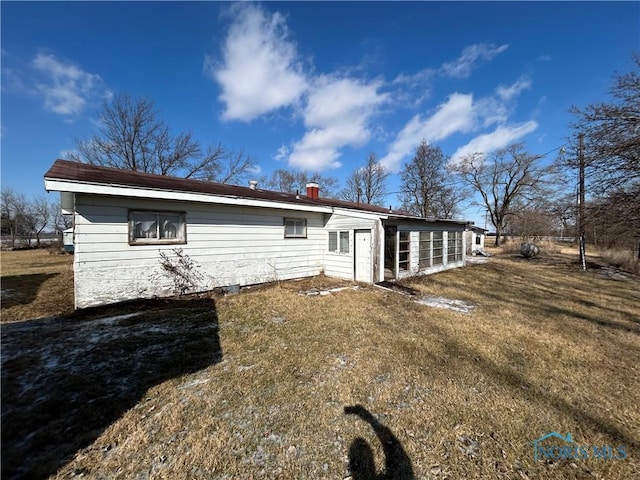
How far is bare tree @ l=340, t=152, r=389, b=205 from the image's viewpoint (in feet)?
97.3

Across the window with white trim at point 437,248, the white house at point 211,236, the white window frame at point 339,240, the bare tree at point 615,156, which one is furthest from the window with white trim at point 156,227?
the bare tree at point 615,156

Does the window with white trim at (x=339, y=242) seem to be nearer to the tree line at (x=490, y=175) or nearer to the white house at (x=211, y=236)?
the white house at (x=211, y=236)

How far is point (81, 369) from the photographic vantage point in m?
3.22

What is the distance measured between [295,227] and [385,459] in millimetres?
7654

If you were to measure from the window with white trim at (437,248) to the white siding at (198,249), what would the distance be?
17.1ft

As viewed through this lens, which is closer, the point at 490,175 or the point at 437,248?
the point at 437,248

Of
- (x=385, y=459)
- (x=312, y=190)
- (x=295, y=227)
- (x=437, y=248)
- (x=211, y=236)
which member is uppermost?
(x=312, y=190)

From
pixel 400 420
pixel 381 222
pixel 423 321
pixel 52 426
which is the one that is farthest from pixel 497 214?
pixel 52 426

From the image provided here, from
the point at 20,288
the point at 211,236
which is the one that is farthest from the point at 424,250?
the point at 20,288

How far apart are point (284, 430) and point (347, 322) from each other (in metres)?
2.89

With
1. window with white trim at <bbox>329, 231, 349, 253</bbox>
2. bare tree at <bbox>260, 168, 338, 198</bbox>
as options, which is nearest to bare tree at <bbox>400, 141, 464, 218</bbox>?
bare tree at <bbox>260, 168, 338, 198</bbox>

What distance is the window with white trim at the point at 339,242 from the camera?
363 inches

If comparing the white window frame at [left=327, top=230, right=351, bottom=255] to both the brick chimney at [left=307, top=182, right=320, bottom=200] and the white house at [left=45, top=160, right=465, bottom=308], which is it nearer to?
the white house at [left=45, top=160, right=465, bottom=308]

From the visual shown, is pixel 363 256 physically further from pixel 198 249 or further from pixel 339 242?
pixel 198 249
